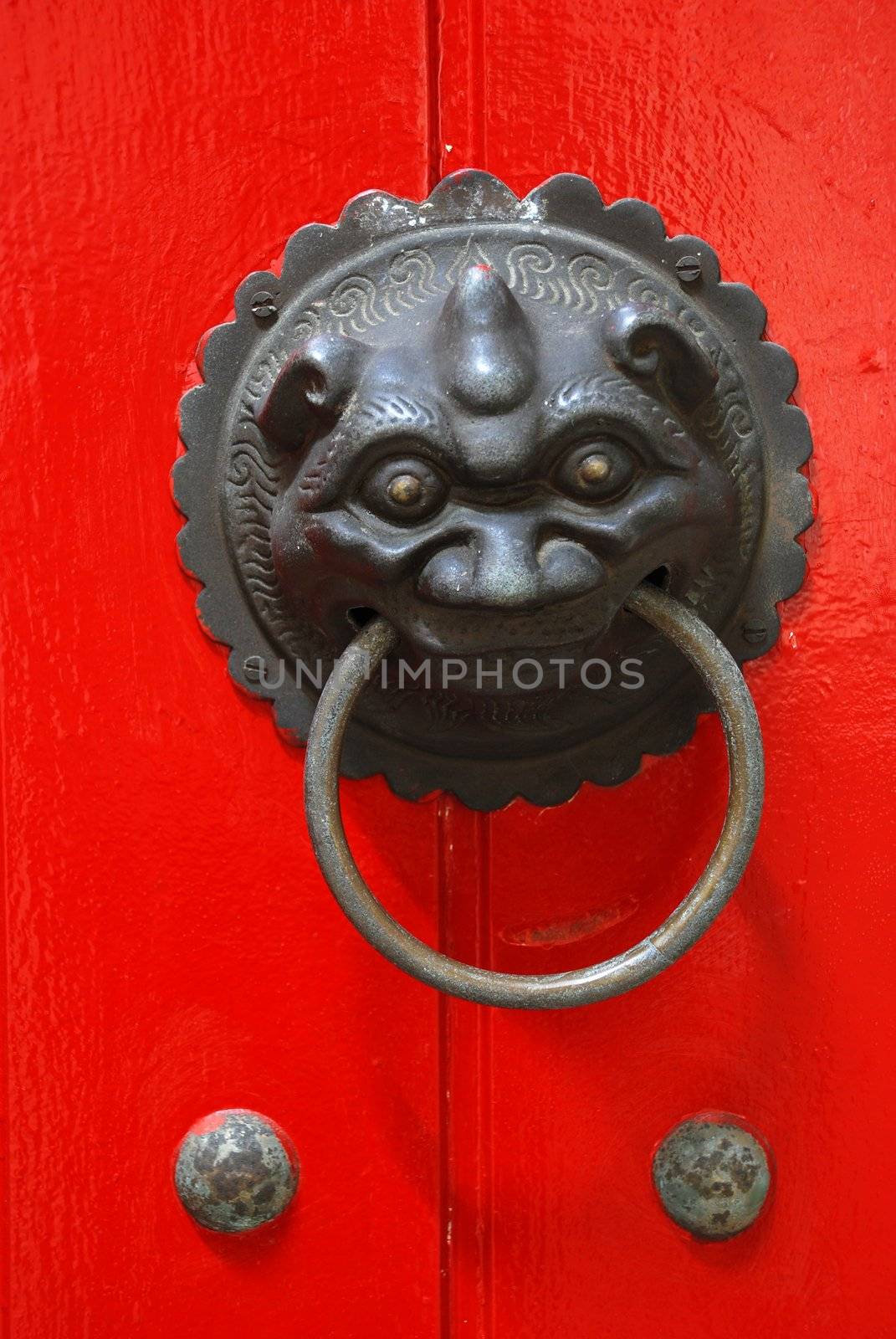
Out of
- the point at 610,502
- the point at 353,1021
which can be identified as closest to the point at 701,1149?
the point at 353,1021

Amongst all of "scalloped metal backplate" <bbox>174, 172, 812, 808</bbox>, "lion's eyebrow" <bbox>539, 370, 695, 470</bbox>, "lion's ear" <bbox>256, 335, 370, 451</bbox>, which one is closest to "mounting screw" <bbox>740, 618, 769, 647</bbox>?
"scalloped metal backplate" <bbox>174, 172, 812, 808</bbox>

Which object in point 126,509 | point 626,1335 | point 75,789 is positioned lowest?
point 626,1335

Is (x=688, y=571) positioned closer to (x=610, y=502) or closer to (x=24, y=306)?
(x=610, y=502)

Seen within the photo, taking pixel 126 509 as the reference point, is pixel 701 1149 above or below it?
below

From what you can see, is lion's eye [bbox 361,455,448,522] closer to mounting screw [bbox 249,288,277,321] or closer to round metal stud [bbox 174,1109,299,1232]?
mounting screw [bbox 249,288,277,321]

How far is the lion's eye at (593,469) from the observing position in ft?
1.58

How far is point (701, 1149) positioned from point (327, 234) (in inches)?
17.3

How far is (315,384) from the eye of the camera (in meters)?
0.49

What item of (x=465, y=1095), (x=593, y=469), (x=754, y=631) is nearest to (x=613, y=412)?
(x=593, y=469)

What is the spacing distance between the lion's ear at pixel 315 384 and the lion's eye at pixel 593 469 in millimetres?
90

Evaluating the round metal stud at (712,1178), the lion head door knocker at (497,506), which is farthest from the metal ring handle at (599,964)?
the round metal stud at (712,1178)

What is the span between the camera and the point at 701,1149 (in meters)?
0.56

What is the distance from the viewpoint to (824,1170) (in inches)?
22.7

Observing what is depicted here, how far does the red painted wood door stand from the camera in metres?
0.57
